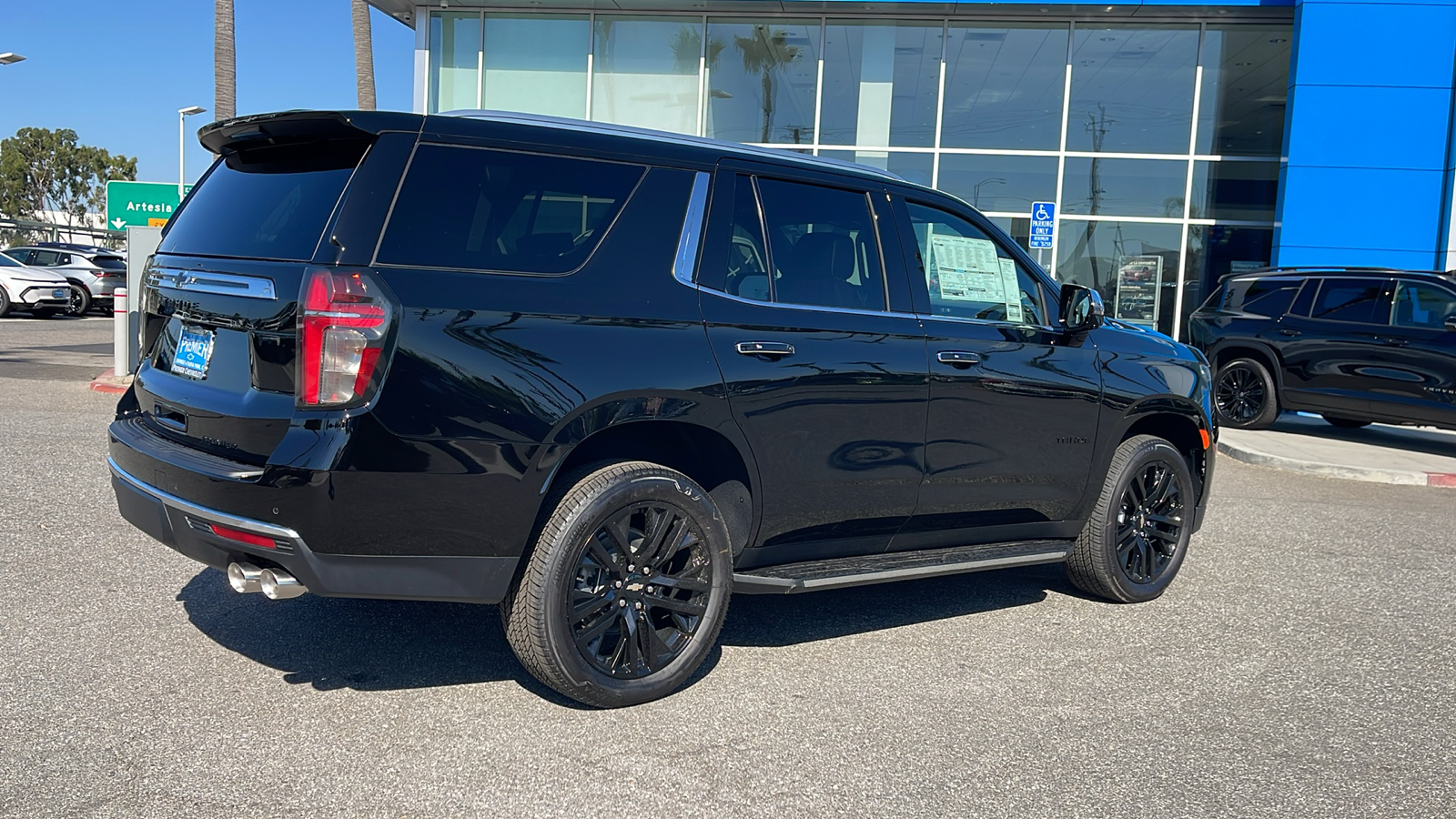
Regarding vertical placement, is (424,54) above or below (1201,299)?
above

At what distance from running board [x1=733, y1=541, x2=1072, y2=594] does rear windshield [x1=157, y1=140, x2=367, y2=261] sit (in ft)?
6.09

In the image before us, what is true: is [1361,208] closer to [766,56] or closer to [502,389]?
[766,56]

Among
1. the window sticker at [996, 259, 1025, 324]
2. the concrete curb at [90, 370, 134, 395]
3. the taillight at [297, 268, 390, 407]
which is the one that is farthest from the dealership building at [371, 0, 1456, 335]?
the taillight at [297, 268, 390, 407]

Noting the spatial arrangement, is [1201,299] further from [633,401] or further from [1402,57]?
[633,401]

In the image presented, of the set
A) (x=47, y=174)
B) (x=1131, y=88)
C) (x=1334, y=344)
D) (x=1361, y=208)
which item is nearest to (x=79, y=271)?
(x=1131, y=88)

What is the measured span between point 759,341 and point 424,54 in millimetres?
18900

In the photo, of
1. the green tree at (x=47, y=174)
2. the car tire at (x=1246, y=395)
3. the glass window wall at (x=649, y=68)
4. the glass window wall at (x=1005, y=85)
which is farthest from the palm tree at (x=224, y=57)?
the green tree at (x=47, y=174)

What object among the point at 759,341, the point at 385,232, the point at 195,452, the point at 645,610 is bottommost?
the point at 645,610

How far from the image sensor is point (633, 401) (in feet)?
12.7

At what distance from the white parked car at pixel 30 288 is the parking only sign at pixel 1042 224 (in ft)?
69.1

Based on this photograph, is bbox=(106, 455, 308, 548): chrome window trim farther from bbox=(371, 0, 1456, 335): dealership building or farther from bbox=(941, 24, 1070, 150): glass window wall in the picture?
bbox=(941, 24, 1070, 150): glass window wall

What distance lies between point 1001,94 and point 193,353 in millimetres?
18179

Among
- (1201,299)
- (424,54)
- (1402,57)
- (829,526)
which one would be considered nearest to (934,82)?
(1201,299)

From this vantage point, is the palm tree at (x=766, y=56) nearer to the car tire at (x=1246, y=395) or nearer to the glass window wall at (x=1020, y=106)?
the glass window wall at (x=1020, y=106)
